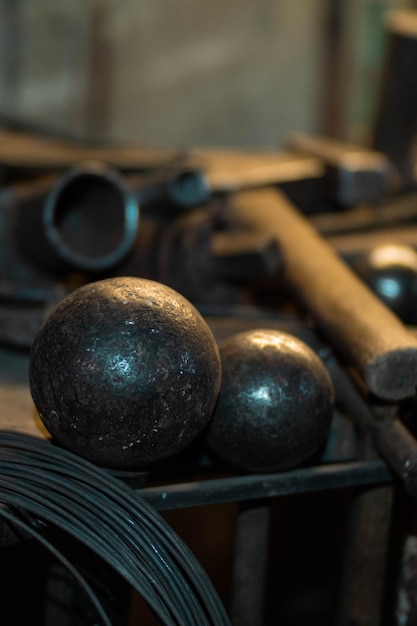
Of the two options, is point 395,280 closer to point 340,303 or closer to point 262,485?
point 340,303

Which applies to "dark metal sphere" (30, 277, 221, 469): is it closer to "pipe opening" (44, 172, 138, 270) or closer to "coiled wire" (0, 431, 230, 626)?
"coiled wire" (0, 431, 230, 626)

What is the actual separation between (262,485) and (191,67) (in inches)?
155

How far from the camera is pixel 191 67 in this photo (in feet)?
17.3

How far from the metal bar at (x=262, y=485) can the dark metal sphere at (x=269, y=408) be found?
0.10 ft

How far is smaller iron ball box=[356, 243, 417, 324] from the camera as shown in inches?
93.4

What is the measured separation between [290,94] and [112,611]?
4302 millimetres

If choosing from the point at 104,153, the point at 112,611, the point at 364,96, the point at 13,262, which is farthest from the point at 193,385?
the point at 364,96

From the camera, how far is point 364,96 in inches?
228

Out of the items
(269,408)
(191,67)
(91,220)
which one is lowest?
(191,67)

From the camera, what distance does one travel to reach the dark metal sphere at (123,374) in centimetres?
147

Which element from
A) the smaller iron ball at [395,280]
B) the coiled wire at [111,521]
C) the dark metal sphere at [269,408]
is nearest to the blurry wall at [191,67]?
the smaller iron ball at [395,280]

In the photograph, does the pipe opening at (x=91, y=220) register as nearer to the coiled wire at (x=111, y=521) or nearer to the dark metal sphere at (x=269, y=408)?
the dark metal sphere at (x=269, y=408)

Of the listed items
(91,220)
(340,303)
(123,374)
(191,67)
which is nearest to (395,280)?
(340,303)

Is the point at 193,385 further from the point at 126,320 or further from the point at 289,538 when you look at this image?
the point at 289,538
